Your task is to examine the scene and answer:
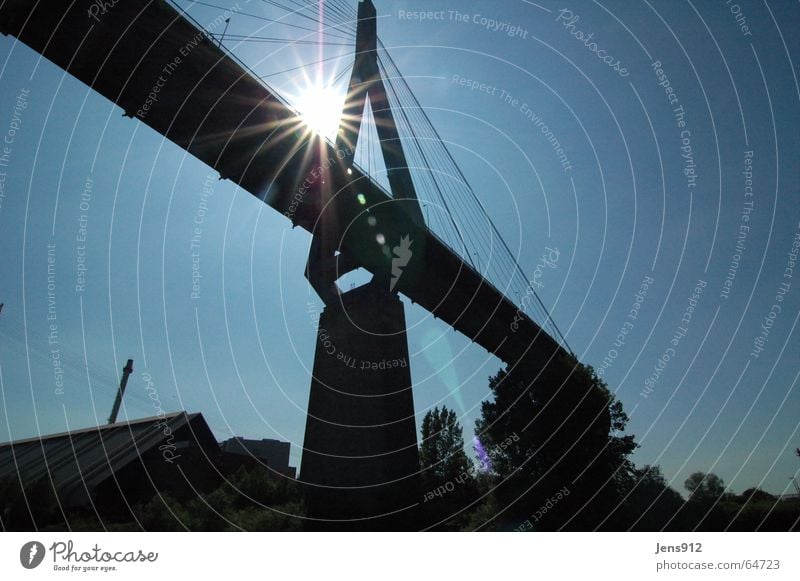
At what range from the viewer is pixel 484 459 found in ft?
68.8

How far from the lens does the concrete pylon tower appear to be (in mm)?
15758

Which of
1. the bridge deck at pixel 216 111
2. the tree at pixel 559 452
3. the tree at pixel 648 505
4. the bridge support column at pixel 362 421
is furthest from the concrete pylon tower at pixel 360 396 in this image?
the tree at pixel 648 505

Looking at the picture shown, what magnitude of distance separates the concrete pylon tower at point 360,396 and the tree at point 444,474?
1569mm

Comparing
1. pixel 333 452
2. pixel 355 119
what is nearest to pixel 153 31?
pixel 355 119

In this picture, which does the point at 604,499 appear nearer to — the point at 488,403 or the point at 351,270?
the point at 488,403

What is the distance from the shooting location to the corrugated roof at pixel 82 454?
11258 mm

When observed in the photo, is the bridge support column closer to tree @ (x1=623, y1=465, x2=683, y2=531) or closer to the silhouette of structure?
the silhouette of structure

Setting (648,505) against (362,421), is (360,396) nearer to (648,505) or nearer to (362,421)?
(362,421)

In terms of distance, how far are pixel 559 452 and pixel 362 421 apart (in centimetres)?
966

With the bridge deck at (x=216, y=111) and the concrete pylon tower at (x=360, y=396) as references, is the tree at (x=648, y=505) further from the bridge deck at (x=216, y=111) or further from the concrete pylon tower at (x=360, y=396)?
the bridge deck at (x=216, y=111)

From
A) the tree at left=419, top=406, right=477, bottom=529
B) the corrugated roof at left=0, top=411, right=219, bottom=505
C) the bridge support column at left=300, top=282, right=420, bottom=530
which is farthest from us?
the tree at left=419, top=406, right=477, bottom=529

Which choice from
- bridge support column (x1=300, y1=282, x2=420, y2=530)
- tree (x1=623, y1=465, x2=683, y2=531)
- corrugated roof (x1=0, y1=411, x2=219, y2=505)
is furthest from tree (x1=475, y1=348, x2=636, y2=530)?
corrugated roof (x1=0, y1=411, x2=219, y2=505)

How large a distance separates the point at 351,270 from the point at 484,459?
12.1 meters

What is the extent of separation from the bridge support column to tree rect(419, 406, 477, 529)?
5.40 ft
